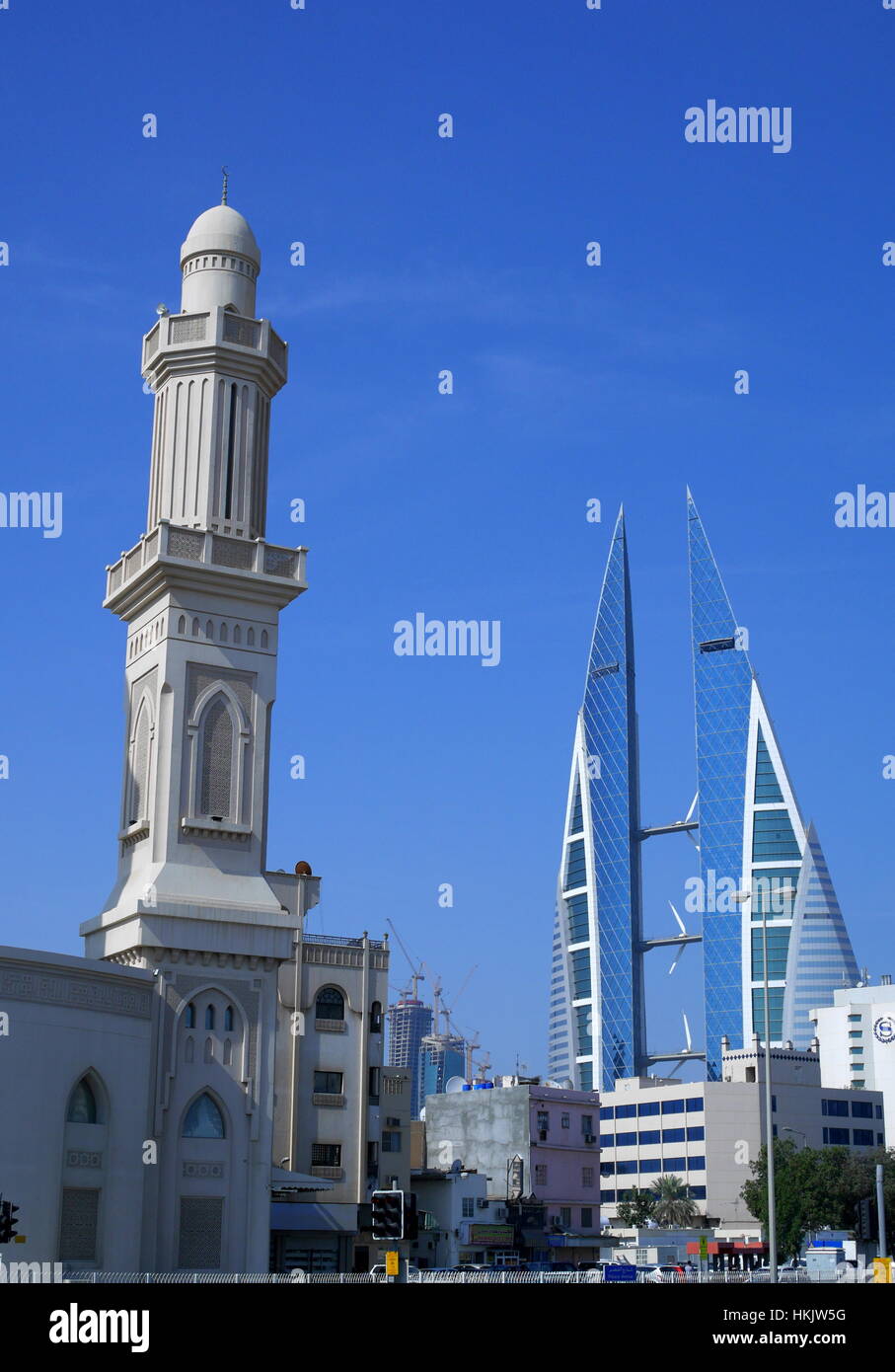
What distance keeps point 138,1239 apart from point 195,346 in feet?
73.0

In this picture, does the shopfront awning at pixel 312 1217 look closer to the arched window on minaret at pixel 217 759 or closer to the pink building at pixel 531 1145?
the arched window on minaret at pixel 217 759

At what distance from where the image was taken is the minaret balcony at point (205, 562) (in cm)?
4156

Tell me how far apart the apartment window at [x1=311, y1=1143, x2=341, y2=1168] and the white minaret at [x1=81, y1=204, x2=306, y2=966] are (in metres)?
19.9

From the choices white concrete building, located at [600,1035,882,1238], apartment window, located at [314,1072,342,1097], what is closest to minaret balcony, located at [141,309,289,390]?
apartment window, located at [314,1072,342,1097]

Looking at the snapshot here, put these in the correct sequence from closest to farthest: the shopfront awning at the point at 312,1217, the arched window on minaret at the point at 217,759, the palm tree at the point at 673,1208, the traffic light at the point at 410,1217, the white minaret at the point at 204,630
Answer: the traffic light at the point at 410,1217, the white minaret at the point at 204,630, the arched window on minaret at the point at 217,759, the shopfront awning at the point at 312,1217, the palm tree at the point at 673,1208

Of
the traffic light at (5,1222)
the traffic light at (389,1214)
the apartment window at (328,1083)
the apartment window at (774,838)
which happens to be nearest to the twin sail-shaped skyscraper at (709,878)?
the apartment window at (774,838)

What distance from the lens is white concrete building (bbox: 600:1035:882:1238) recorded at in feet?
378

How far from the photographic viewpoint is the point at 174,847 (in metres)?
40.5

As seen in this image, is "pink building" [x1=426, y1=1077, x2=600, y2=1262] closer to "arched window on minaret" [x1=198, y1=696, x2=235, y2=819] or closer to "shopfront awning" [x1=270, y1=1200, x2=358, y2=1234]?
"shopfront awning" [x1=270, y1=1200, x2=358, y2=1234]

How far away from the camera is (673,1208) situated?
104750 mm

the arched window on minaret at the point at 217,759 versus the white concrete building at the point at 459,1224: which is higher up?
the arched window on minaret at the point at 217,759

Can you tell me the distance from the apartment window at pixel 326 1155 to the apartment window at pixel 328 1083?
1812 millimetres
